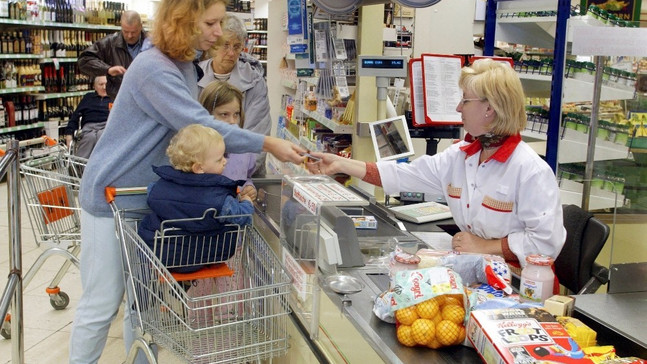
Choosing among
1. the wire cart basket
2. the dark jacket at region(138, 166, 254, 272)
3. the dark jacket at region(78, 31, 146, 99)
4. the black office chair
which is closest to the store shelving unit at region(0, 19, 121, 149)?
the dark jacket at region(78, 31, 146, 99)

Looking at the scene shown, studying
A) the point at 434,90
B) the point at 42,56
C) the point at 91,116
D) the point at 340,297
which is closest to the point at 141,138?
the point at 340,297

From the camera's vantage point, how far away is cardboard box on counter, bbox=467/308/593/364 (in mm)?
1216

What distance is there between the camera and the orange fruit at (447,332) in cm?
143

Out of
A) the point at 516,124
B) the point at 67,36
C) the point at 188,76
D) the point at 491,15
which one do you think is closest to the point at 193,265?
the point at 188,76

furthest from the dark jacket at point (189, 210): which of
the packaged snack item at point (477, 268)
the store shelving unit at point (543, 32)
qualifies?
the store shelving unit at point (543, 32)

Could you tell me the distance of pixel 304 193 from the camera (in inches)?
77.0

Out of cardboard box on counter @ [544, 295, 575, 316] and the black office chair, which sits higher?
cardboard box on counter @ [544, 295, 575, 316]

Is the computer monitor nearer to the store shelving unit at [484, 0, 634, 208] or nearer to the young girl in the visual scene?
the young girl

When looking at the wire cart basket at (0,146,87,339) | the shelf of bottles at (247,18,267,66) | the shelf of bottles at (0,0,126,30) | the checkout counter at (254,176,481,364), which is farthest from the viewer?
the shelf of bottles at (247,18,267,66)

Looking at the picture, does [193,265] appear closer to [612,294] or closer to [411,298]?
[411,298]

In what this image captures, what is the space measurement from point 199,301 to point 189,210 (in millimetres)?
312

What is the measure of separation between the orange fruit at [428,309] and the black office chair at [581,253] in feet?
3.53

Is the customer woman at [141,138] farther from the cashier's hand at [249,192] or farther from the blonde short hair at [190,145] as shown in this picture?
the cashier's hand at [249,192]

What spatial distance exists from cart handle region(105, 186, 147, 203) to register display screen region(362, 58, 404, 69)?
1.50m
